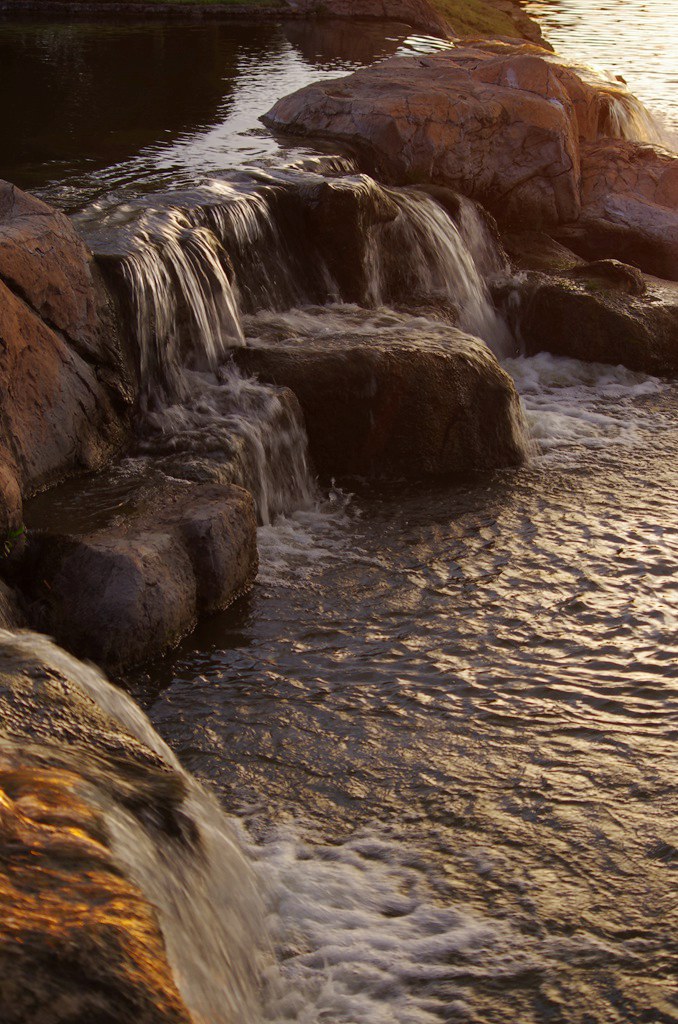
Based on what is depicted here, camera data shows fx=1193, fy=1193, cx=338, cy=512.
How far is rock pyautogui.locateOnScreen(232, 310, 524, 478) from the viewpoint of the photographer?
797 centimetres

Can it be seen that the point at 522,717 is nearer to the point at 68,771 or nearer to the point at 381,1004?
the point at 381,1004

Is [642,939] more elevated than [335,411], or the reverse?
[335,411]

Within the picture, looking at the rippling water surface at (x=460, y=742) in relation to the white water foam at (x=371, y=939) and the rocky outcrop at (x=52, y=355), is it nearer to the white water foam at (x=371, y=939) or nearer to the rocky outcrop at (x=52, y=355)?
the white water foam at (x=371, y=939)

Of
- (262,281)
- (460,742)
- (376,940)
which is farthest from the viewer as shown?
(262,281)

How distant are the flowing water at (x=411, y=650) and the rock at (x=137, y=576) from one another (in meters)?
0.19

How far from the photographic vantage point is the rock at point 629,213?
41.7 feet

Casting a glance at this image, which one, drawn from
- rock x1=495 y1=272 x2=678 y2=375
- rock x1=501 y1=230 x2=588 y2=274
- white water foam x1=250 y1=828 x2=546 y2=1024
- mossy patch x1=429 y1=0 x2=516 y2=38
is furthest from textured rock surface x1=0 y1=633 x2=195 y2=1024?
mossy patch x1=429 y1=0 x2=516 y2=38

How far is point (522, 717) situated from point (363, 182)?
596cm

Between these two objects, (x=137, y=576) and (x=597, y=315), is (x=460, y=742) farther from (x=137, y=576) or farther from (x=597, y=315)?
(x=597, y=315)

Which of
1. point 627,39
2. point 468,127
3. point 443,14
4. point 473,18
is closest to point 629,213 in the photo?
point 468,127

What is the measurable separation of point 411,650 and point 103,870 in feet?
10.7

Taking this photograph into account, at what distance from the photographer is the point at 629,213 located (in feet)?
42.5

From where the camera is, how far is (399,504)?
772cm

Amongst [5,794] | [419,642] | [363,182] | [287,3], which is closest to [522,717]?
[419,642]
